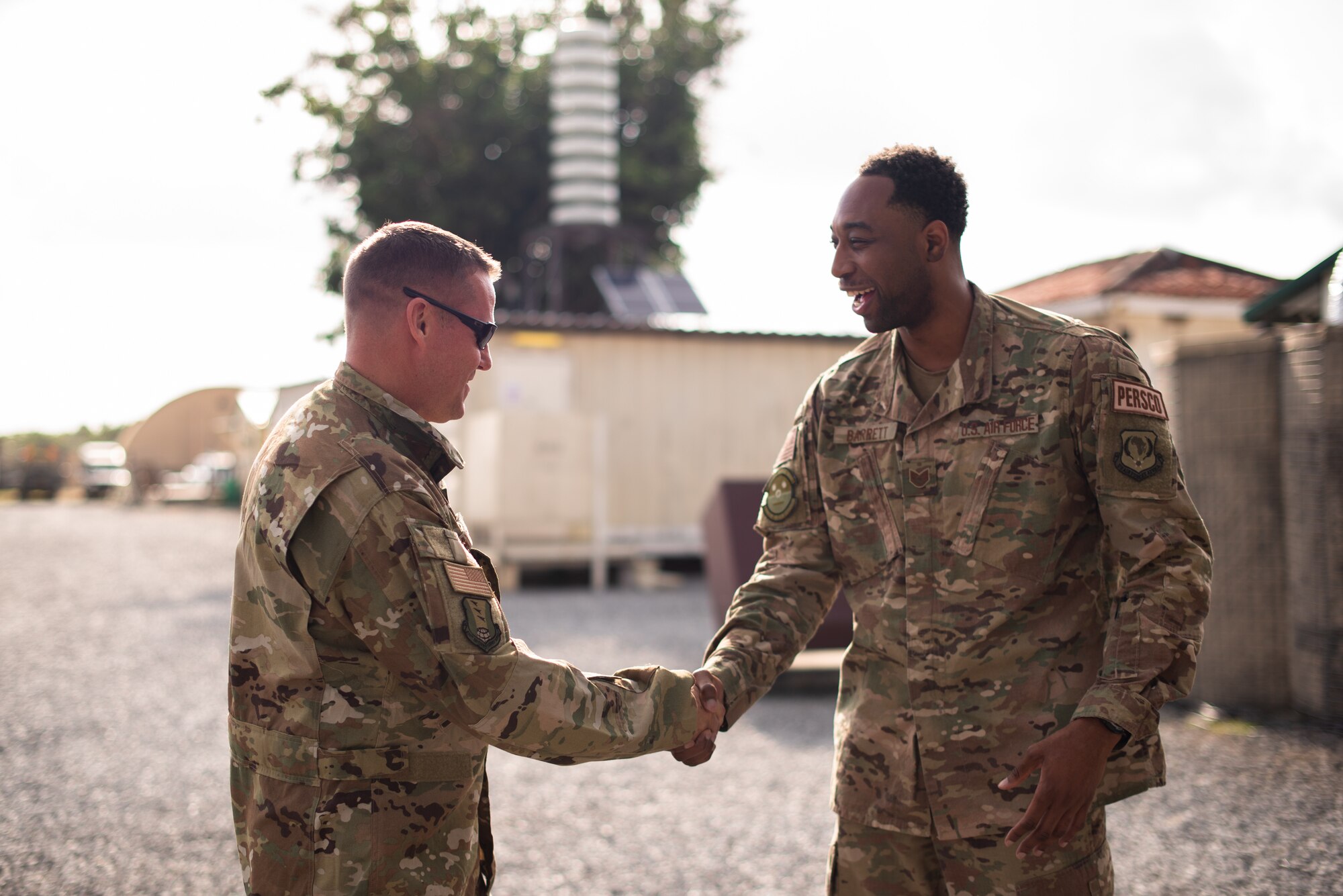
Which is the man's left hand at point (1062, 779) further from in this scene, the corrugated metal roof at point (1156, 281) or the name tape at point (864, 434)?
the corrugated metal roof at point (1156, 281)

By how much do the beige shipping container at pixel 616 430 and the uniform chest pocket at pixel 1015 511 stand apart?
35.7 ft

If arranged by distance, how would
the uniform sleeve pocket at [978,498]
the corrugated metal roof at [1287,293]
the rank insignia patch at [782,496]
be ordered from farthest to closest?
the corrugated metal roof at [1287,293] < the rank insignia patch at [782,496] < the uniform sleeve pocket at [978,498]

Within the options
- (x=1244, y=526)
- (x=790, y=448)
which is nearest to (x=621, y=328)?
(x=1244, y=526)

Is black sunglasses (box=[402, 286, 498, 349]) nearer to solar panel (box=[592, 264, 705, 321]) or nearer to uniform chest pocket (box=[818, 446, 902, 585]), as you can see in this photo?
uniform chest pocket (box=[818, 446, 902, 585])

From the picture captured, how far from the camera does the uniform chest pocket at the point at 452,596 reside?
2098 millimetres

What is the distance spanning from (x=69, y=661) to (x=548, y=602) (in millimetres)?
4762

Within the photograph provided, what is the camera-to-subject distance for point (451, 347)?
7.97 feet

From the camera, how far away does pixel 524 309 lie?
28.1 meters

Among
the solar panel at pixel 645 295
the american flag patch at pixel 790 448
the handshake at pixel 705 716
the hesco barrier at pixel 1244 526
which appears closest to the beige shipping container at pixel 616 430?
the solar panel at pixel 645 295

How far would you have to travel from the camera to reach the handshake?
107 inches

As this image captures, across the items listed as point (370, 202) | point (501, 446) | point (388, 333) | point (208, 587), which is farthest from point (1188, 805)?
point (370, 202)

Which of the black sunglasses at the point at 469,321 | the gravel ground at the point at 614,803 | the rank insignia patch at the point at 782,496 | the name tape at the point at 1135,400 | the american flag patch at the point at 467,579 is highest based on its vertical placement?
the black sunglasses at the point at 469,321

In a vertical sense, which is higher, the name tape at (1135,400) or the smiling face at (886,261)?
the smiling face at (886,261)

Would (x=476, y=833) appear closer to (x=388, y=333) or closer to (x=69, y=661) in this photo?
(x=388, y=333)
